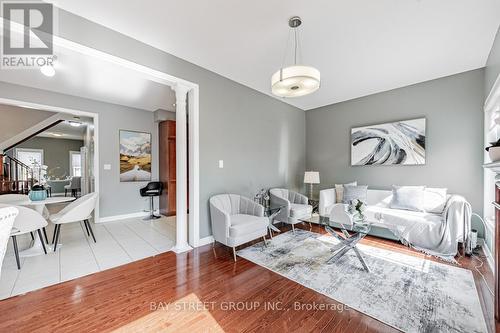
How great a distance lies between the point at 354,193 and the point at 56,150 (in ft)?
39.7

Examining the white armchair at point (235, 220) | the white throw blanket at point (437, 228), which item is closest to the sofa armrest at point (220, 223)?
the white armchair at point (235, 220)

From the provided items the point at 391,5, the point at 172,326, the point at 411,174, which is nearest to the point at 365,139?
the point at 411,174

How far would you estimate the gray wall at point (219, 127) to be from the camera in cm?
247

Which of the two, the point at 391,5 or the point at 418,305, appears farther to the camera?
the point at 391,5

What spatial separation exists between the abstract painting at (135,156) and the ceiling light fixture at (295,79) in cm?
421

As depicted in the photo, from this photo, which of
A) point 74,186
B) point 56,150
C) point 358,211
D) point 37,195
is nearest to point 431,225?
point 358,211

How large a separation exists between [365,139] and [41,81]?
6.32m

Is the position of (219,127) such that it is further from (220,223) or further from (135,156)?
(135,156)

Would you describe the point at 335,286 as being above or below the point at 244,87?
below

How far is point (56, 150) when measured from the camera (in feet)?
29.9

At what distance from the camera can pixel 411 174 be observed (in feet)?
12.7

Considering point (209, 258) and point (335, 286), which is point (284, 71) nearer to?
point (335, 286)

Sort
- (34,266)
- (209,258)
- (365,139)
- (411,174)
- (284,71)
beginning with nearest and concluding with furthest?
(284,71) < (34,266) < (209,258) < (411,174) < (365,139)

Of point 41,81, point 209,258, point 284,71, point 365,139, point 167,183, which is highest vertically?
point 41,81
